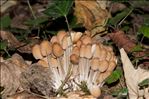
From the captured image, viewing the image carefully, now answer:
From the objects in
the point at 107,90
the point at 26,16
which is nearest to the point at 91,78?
the point at 107,90

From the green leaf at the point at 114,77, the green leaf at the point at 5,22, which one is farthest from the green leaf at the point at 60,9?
the green leaf at the point at 5,22

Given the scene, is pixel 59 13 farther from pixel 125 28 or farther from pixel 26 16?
pixel 26 16

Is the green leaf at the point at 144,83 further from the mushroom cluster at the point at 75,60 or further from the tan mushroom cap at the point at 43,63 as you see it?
the tan mushroom cap at the point at 43,63

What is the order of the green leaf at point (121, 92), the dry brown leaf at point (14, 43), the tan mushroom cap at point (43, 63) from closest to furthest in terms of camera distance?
the green leaf at point (121, 92), the tan mushroom cap at point (43, 63), the dry brown leaf at point (14, 43)

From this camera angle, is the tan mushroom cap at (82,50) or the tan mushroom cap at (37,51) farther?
the tan mushroom cap at (37,51)

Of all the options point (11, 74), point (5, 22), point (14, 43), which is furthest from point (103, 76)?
point (5, 22)

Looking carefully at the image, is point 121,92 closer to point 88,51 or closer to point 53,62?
point 88,51

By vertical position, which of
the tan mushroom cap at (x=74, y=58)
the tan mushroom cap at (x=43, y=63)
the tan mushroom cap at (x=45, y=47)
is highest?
the tan mushroom cap at (x=45, y=47)

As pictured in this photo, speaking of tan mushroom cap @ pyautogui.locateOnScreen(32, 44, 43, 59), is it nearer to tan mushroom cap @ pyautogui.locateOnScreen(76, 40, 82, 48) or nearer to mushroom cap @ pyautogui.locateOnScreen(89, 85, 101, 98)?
tan mushroom cap @ pyautogui.locateOnScreen(76, 40, 82, 48)
